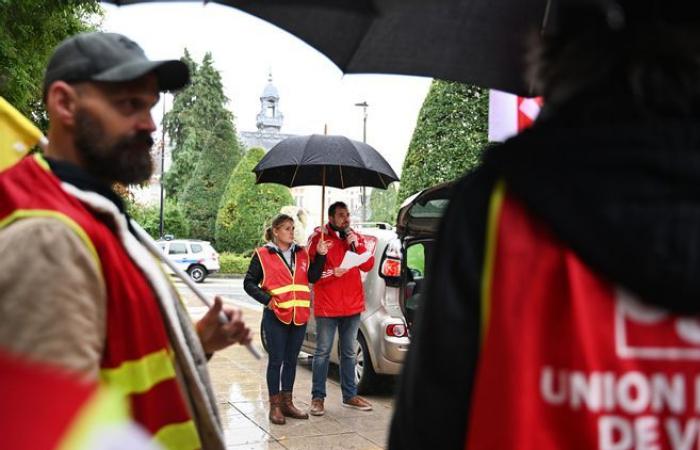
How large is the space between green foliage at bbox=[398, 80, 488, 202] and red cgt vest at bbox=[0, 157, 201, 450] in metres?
13.0

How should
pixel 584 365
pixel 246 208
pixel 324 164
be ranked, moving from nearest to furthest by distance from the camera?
pixel 584 365 < pixel 324 164 < pixel 246 208

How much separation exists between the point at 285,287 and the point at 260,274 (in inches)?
11.1

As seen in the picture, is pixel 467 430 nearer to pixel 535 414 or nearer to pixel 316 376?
pixel 535 414

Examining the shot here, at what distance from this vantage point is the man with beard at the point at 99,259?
4.94 ft

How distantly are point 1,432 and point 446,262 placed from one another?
80cm

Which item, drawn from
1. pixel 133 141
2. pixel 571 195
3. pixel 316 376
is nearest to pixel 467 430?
pixel 571 195

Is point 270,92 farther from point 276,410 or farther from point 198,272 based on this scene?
point 276,410

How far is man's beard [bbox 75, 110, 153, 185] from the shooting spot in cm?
191

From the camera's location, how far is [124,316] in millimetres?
1716

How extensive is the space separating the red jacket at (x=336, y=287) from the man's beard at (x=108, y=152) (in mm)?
4783

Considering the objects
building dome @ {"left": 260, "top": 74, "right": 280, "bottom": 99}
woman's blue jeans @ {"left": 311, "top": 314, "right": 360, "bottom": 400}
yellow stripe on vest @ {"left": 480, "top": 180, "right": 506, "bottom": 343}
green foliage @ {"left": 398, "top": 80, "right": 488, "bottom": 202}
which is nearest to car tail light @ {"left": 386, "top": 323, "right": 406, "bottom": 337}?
woman's blue jeans @ {"left": 311, "top": 314, "right": 360, "bottom": 400}

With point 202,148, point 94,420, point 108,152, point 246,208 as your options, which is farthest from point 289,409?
point 202,148

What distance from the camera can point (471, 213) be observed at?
49.6 inches

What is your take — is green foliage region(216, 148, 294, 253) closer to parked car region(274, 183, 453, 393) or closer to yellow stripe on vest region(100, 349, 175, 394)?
parked car region(274, 183, 453, 393)
